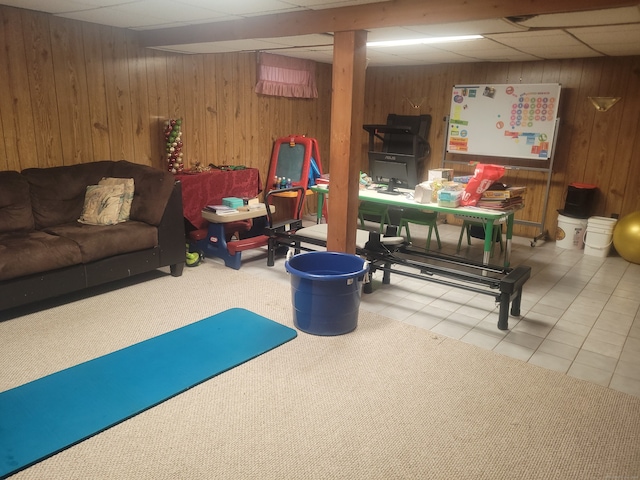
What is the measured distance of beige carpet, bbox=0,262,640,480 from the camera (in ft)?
6.26

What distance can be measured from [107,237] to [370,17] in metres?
2.39

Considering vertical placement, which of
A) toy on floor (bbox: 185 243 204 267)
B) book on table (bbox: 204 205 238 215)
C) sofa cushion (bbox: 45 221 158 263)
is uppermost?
book on table (bbox: 204 205 238 215)

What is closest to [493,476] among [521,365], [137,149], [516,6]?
[521,365]

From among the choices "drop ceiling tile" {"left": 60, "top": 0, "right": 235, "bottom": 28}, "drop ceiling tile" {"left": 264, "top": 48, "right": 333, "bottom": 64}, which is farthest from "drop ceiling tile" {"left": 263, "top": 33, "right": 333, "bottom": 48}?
"drop ceiling tile" {"left": 264, "top": 48, "right": 333, "bottom": 64}

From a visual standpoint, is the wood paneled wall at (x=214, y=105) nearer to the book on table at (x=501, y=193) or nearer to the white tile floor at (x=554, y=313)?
the white tile floor at (x=554, y=313)

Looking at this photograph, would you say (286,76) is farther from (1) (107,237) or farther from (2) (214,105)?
(1) (107,237)

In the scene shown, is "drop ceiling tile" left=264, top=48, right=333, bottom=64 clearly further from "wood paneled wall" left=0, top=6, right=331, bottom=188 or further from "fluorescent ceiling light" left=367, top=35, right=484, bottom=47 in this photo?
"fluorescent ceiling light" left=367, top=35, right=484, bottom=47

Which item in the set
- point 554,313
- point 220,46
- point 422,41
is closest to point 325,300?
Result: point 554,313

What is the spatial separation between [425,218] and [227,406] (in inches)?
125

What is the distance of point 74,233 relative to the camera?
3426 millimetres

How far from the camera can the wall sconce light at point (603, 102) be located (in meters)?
5.06

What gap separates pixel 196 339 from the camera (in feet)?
9.50

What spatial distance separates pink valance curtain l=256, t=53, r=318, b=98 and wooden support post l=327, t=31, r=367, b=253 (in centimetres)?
254

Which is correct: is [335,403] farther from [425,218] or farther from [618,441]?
[425,218]
